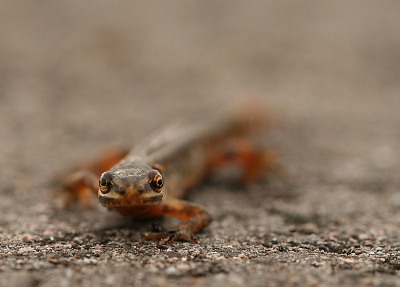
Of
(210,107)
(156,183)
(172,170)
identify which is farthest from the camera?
(210,107)

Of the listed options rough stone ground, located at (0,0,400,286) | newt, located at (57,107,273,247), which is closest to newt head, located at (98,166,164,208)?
newt, located at (57,107,273,247)

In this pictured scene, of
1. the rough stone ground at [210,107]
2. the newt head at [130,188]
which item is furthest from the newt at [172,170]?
the rough stone ground at [210,107]

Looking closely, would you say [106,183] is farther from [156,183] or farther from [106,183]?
[156,183]

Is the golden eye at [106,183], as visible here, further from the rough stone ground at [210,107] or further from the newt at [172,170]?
the rough stone ground at [210,107]

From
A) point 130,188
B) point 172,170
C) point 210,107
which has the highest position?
point 210,107

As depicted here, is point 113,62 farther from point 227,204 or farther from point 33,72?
point 227,204

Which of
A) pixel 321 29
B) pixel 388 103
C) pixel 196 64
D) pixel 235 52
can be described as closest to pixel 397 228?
pixel 388 103

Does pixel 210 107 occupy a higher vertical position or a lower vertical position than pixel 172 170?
higher

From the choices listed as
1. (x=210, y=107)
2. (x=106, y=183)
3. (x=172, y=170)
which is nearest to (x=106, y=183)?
(x=106, y=183)

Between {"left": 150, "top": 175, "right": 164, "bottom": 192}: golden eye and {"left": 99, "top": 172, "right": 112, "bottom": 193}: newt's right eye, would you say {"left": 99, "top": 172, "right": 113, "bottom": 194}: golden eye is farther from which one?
{"left": 150, "top": 175, "right": 164, "bottom": 192}: golden eye
